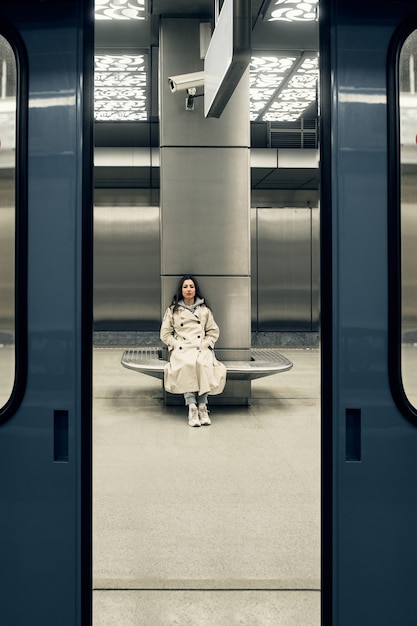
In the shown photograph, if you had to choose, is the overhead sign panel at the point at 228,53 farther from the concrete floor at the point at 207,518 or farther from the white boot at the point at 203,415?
the white boot at the point at 203,415

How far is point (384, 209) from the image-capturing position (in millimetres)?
1972

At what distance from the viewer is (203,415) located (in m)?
6.53

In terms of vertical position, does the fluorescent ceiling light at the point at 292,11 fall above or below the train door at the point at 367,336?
above

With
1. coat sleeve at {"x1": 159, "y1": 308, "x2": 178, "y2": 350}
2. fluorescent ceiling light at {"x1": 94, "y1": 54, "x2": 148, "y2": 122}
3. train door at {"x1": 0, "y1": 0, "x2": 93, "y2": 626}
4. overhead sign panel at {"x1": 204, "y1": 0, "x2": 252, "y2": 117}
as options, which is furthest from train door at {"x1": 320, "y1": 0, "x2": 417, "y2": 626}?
fluorescent ceiling light at {"x1": 94, "y1": 54, "x2": 148, "y2": 122}

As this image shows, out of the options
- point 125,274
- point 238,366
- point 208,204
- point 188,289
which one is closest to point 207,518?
point 238,366

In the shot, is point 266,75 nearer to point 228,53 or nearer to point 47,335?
point 228,53

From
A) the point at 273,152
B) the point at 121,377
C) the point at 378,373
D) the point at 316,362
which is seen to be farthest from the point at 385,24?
the point at 273,152

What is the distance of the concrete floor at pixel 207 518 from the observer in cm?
276

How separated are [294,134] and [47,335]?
11.4 m

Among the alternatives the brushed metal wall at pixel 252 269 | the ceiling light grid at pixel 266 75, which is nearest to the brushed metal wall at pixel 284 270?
the brushed metal wall at pixel 252 269

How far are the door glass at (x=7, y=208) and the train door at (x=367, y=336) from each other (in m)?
1.06

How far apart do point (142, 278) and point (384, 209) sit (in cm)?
1237

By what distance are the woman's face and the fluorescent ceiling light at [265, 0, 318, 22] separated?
10.8 ft

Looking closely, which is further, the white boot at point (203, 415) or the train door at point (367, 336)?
the white boot at point (203, 415)
